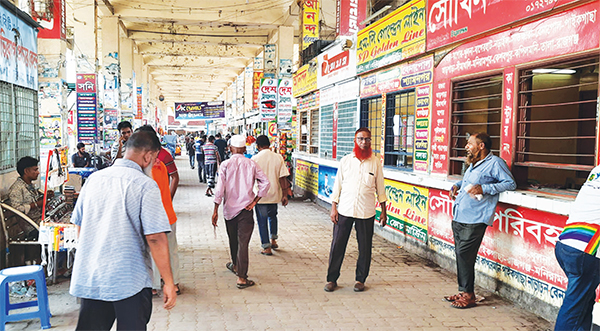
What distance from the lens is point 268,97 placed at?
1353 centimetres

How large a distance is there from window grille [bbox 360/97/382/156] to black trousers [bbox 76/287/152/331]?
6.76 metres

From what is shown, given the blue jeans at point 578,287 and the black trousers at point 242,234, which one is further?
the black trousers at point 242,234

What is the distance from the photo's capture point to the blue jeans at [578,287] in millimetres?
3373

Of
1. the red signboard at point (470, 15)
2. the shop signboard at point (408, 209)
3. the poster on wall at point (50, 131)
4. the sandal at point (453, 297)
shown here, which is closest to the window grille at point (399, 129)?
the shop signboard at point (408, 209)

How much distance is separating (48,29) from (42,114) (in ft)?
12.5

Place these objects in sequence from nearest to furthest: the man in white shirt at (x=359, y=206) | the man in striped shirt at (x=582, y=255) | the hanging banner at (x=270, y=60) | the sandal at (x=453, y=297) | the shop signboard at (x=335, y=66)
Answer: the man in striped shirt at (x=582, y=255) → the sandal at (x=453, y=297) → the man in white shirt at (x=359, y=206) → the shop signboard at (x=335, y=66) → the hanging banner at (x=270, y=60)

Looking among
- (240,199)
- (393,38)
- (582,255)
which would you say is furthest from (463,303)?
(393,38)

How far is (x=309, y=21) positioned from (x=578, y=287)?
12.7m

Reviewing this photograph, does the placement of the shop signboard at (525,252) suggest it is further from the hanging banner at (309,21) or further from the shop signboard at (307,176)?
the hanging banner at (309,21)

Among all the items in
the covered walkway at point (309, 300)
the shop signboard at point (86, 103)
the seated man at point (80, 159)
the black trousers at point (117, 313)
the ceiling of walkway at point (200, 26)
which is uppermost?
the ceiling of walkway at point (200, 26)

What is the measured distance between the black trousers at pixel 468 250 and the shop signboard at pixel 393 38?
304 centimetres

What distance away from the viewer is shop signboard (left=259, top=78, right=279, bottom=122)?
13.4m

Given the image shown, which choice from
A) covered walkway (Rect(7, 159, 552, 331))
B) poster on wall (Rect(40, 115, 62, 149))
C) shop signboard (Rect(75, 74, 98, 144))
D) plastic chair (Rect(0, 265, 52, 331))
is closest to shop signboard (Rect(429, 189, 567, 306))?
covered walkway (Rect(7, 159, 552, 331))

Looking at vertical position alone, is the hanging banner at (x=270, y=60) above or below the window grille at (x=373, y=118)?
above
